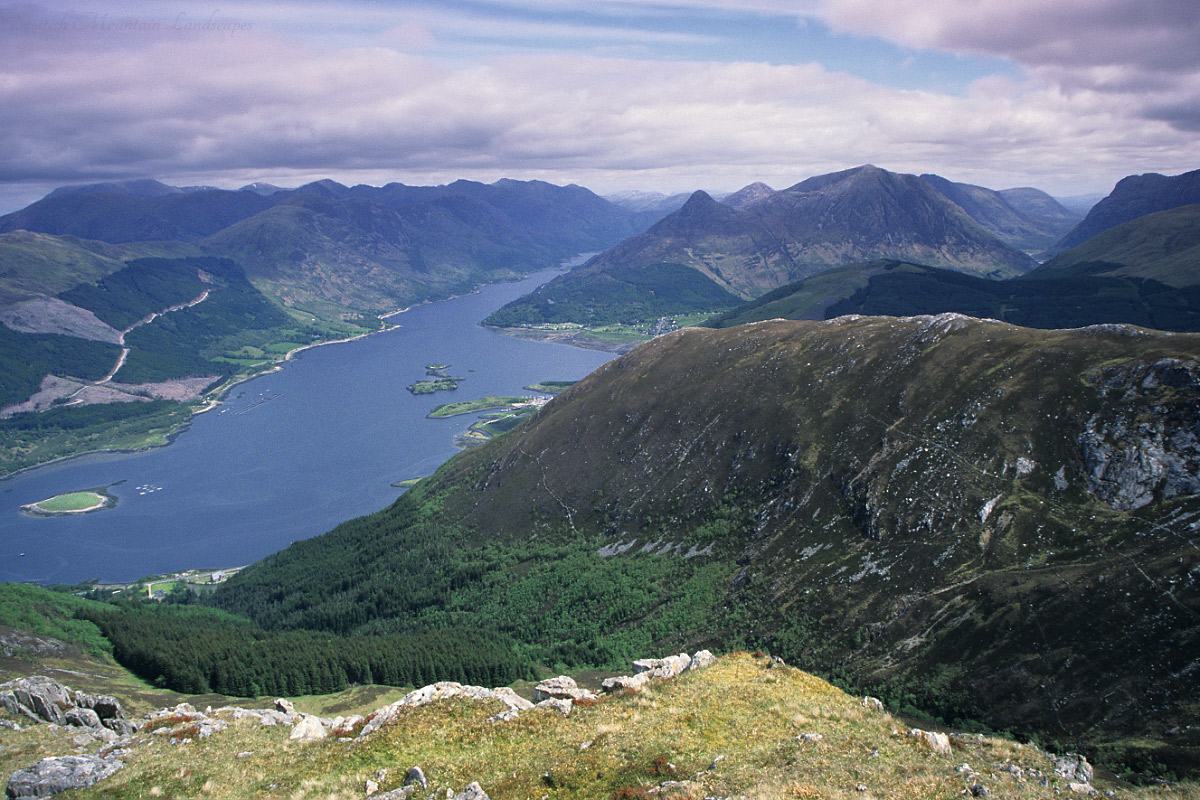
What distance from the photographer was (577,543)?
461 ft

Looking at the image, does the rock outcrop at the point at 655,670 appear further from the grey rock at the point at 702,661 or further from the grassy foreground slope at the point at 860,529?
the grassy foreground slope at the point at 860,529

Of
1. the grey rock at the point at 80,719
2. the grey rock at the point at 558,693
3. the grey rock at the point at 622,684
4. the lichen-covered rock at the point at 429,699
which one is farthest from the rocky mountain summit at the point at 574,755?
the grey rock at the point at 80,719

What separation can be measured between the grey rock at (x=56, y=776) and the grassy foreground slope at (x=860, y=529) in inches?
2842

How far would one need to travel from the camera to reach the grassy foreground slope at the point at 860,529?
72812 millimetres

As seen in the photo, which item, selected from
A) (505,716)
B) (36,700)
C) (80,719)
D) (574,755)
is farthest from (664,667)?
(36,700)

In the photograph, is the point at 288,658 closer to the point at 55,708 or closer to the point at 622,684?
the point at 55,708

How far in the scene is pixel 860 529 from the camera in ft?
333

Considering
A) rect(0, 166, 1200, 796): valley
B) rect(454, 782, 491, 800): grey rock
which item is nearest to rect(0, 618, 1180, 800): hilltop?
rect(454, 782, 491, 800): grey rock

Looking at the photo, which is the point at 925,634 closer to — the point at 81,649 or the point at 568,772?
the point at 568,772

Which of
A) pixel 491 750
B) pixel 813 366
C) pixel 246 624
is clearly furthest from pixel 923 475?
pixel 246 624

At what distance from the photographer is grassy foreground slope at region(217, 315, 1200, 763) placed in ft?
239

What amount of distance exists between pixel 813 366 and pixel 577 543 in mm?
58233

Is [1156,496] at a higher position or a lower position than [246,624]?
higher

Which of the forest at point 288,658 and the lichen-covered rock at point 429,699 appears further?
the forest at point 288,658
